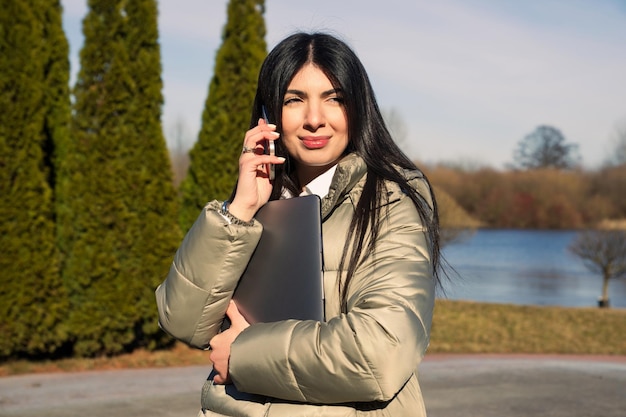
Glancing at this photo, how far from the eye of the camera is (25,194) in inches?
299

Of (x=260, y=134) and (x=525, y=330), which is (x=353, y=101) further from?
(x=525, y=330)

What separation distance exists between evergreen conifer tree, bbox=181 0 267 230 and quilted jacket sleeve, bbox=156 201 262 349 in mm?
7319

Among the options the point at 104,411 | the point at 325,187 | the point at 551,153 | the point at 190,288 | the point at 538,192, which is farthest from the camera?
the point at 551,153

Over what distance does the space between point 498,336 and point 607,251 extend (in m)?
6.98

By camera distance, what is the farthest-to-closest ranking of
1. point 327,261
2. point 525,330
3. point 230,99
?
point 525,330 → point 230,99 → point 327,261

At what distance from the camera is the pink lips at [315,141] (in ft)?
6.17

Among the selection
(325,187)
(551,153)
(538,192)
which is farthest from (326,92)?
(551,153)

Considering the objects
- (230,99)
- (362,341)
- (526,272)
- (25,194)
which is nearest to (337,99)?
(362,341)

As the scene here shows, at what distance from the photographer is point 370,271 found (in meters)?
1.65

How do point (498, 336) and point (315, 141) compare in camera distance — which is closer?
point (315, 141)

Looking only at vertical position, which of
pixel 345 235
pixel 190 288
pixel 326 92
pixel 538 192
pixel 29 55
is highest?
pixel 29 55

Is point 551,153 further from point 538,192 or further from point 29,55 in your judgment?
point 29,55

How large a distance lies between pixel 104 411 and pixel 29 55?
3.78 meters

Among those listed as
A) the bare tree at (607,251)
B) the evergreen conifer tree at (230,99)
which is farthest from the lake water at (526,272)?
the evergreen conifer tree at (230,99)
